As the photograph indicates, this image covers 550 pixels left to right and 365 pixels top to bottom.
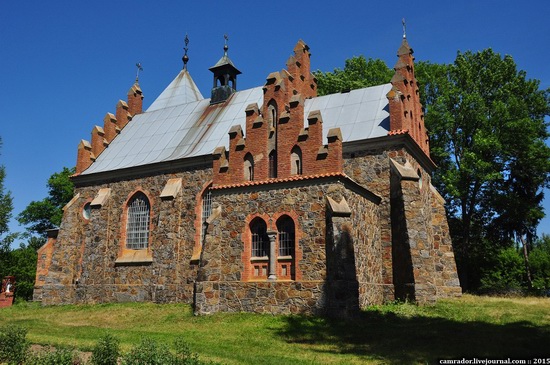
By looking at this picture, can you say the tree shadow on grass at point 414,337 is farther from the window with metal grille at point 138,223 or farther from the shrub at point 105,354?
the window with metal grille at point 138,223

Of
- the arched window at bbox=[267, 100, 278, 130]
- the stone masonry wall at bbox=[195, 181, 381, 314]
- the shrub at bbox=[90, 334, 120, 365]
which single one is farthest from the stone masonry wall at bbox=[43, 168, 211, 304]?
the shrub at bbox=[90, 334, 120, 365]

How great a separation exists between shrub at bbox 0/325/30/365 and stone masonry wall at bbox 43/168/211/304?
1251cm

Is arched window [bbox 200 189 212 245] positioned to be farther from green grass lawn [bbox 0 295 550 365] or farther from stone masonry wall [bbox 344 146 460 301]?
stone masonry wall [bbox 344 146 460 301]

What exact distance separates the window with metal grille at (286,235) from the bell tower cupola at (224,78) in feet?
49.7

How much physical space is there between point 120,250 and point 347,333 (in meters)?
16.3

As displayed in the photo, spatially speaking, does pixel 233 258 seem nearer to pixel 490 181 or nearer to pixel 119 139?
pixel 119 139

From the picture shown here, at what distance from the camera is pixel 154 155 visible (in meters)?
27.1

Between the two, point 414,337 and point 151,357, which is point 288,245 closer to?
point 414,337

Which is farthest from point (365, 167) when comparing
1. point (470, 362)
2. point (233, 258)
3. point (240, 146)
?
point (470, 362)

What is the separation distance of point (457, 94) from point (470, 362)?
25.6 meters

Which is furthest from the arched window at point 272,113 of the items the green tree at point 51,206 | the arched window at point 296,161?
the green tree at point 51,206

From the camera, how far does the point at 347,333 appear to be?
13930 millimetres

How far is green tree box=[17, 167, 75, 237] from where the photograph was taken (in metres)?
45.5

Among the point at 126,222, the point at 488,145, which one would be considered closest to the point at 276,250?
the point at 126,222
